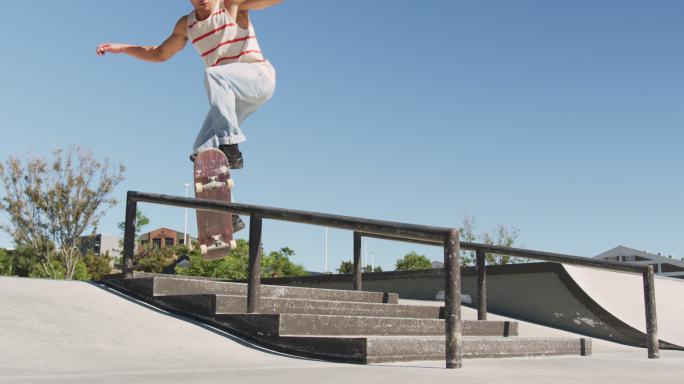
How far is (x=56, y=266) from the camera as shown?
2978 cm

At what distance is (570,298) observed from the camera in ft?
A: 28.4

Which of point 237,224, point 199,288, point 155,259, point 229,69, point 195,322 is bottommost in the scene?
point 195,322

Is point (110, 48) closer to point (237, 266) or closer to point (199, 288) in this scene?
point (199, 288)

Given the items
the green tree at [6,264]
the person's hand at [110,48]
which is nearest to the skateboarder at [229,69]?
the person's hand at [110,48]

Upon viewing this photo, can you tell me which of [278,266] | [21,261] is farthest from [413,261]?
[21,261]

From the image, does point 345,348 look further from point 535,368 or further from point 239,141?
point 239,141

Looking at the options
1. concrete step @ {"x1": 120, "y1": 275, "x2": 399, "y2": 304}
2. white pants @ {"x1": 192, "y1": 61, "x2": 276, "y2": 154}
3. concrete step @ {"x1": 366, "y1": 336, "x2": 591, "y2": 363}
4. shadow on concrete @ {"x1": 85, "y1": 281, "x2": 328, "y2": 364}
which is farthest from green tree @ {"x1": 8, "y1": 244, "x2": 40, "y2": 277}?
concrete step @ {"x1": 366, "y1": 336, "x2": 591, "y2": 363}

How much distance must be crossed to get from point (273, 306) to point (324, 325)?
0.69m

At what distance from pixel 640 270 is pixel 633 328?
286 cm

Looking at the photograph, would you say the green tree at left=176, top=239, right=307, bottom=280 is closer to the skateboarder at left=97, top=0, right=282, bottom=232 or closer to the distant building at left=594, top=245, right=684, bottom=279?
the skateboarder at left=97, top=0, right=282, bottom=232

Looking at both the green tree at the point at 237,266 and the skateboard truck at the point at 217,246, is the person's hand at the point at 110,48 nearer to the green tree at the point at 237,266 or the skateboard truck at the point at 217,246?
the skateboard truck at the point at 217,246

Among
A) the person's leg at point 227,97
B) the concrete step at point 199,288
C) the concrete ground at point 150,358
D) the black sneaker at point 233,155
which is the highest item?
the person's leg at point 227,97

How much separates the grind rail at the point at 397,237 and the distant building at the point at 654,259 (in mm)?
46427

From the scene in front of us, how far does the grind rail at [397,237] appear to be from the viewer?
3916 mm
